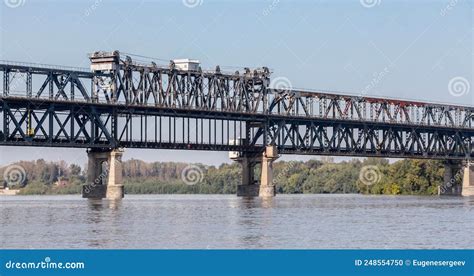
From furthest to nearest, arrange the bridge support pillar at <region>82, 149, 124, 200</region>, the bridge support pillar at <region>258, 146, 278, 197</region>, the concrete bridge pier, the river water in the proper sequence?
the concrete bridge pier → the bridge support pillar at <region>258, 146, 278, 197</region> → the bridge support pillar at <region>82, 149, 124, 200</region> → the river water

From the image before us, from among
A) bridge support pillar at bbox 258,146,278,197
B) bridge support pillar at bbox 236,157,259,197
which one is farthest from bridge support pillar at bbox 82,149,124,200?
bridge support pillar at bbox 236,157,259,197

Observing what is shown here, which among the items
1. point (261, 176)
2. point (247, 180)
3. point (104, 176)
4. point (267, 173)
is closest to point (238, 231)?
point (104, 176)

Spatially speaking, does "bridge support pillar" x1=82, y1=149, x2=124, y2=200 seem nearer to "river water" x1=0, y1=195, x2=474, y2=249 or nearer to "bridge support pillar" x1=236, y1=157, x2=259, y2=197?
"bridge support pillar" x1=236, y1=157, x2=259, y2=197

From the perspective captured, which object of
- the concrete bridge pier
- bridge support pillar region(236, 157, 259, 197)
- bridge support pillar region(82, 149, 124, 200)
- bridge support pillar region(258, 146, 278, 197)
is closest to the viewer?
bridge support pillar region(82, 149, 124, 200)

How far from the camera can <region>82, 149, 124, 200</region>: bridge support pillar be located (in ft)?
524

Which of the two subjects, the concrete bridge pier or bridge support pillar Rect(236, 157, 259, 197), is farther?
bridge support pillar Rect(236, 157, 259, 197)

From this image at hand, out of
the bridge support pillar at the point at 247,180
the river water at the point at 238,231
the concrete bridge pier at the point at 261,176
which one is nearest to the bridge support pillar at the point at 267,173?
the concrete bridge pier at the point at 261,176

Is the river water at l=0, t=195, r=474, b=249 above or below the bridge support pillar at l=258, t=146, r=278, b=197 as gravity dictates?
below

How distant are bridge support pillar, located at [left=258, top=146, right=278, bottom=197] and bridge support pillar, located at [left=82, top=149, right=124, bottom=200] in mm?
29394

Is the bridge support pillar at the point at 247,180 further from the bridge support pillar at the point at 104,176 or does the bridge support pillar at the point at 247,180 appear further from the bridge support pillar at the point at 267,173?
the bridge support pillar at the point at 104,176

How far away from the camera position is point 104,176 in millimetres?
168000

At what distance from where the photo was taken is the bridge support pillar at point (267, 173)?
186000 millimetres

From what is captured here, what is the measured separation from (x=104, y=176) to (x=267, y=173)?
3051 centimetres
